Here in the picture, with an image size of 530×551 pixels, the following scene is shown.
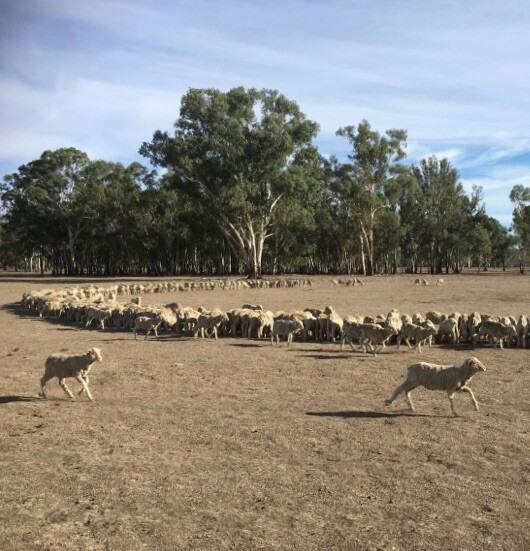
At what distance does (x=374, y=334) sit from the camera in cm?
1362

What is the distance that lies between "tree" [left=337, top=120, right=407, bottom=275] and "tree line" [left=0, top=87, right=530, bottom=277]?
0.13m

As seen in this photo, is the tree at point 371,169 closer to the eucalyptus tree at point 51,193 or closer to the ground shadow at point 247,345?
the eucalyptus tree at point 51,193

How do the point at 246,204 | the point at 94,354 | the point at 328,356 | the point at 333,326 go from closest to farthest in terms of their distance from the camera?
the point at 94,354
the point at 328,356
the point at 333,326
the point at 246,204

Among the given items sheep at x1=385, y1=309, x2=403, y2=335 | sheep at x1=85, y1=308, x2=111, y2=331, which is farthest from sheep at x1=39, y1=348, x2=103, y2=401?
sheep at x1=85, y1=308, x2=111, y2=331

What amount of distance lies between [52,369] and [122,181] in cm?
6843

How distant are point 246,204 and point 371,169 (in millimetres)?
23812

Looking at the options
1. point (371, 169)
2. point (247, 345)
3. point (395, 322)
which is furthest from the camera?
point (371, 169)

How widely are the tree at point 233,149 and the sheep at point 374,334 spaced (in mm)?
32558

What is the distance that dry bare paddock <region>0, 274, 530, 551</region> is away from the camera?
514 centimetres

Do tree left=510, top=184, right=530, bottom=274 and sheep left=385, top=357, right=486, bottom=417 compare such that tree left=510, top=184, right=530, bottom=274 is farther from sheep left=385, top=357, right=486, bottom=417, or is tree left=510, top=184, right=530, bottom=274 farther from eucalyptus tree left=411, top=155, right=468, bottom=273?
sheep left=385, top=357, right=486, bottom=417

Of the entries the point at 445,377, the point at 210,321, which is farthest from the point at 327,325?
the point at 445,377

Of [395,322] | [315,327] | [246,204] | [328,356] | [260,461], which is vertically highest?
[246,204]

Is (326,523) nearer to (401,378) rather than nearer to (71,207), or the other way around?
(401,378)

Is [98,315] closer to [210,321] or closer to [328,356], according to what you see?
[210,321]
